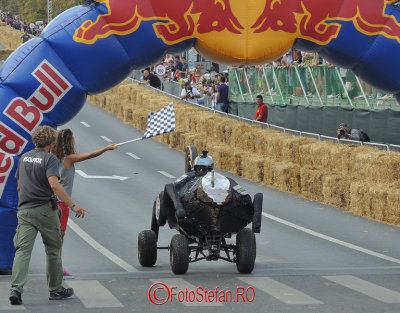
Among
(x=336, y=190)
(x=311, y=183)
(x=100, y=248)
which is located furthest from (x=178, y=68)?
(x=100, y=248)

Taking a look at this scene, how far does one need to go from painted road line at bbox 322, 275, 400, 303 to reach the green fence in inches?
515

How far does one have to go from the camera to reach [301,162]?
87.6 feet

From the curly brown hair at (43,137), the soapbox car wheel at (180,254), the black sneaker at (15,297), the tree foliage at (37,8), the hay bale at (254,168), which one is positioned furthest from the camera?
the tree foliage at (37,8)

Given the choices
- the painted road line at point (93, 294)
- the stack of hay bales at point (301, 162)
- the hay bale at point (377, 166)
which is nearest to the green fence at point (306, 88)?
the stack of hay bales at point (301, 162)

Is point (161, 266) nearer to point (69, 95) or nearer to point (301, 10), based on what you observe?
point (69, 95)

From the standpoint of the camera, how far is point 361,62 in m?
14.9

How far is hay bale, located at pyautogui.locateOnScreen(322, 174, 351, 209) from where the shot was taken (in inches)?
901

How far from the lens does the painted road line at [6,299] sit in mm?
11148

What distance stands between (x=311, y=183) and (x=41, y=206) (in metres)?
13.8

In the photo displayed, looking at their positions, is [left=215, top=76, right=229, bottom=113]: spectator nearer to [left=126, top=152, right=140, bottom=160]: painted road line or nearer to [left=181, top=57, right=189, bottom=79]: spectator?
[left=126, top=152, right=140, bottom=160]: painted road line

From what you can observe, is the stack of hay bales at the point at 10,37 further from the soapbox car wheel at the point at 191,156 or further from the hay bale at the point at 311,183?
the soapbox car wheel at the point at 191,156

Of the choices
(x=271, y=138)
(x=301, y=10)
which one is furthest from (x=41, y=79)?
(x=271, y=138)

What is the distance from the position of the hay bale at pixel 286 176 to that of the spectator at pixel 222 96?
8.91 metres

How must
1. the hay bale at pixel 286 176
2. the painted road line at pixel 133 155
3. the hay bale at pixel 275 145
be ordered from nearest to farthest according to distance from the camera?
the hay bale at pixel 286 176 → the hay bale at pixel 275 145 → the painted road line at pixel 133 155
